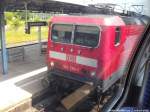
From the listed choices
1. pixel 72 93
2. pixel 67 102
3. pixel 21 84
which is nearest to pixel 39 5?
pixel 21 84

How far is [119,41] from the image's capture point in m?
5.32

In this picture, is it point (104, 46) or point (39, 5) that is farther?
point (39, 5)

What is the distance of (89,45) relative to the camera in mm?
5199

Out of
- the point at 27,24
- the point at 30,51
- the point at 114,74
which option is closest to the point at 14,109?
the point at 114,74

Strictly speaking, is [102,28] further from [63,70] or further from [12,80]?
[12,80]

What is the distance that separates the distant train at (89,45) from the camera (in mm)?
5004

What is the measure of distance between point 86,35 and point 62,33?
75 cm

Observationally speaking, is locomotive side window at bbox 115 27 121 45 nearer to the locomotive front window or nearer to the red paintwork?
the red paintwork

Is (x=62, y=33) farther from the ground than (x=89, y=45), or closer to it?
farther from the ground

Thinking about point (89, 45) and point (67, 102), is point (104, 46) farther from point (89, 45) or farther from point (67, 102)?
point (67, 102)

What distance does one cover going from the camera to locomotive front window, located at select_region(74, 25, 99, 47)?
5.08 metres

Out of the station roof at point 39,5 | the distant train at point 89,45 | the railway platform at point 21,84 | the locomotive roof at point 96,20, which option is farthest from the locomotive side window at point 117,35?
the railway platform at point 21,84

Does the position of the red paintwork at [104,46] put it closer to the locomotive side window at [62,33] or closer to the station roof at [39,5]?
the locomotive side window at [62,33]

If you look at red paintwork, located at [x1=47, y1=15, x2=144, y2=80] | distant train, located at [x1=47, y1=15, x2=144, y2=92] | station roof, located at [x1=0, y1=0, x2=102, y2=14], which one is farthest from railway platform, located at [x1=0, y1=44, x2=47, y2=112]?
station roof, located at [x1=0, y1=0, x2=102, y2=14]
